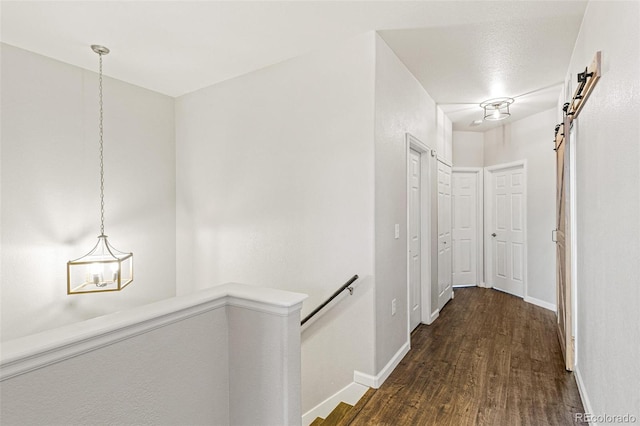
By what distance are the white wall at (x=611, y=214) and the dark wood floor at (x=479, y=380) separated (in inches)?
12.6

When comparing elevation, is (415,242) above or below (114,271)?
above

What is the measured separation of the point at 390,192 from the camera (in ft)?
9.21

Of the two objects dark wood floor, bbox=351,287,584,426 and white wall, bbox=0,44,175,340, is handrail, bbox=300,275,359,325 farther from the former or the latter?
white wall, bbox=0,44,175,340

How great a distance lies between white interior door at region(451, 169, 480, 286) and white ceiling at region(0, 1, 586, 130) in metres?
2.24

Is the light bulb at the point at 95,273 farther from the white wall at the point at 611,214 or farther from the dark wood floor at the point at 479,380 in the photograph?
the white wall at the point at 611,214

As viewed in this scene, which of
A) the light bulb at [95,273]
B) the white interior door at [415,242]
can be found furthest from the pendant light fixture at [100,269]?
the white interior door at [415,242]

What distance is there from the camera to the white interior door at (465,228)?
561cm

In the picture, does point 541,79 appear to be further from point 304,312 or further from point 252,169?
point 304,312

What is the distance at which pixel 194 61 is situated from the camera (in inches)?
124

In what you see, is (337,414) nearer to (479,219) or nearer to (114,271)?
(114,271)

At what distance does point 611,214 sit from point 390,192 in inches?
58.1

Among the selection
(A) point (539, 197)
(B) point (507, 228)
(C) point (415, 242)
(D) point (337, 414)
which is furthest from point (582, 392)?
(B) point (507, 228)

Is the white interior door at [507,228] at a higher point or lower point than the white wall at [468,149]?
lower

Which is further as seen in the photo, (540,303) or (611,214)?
(540,303)
